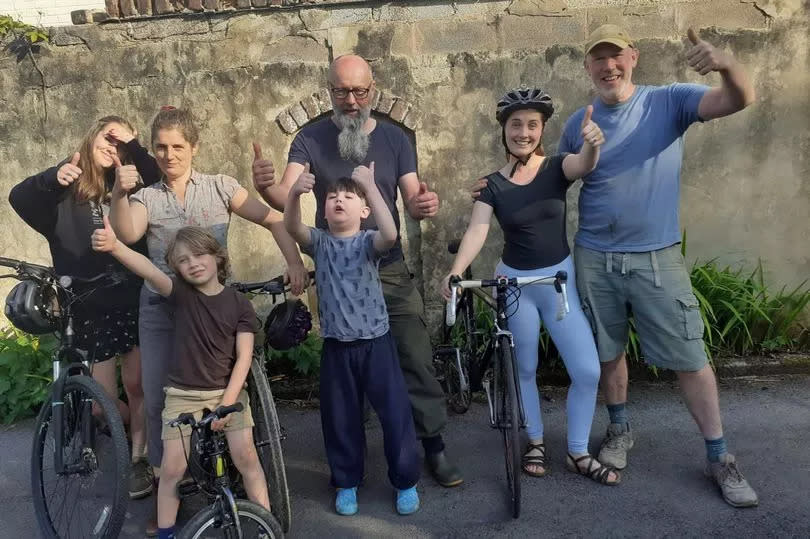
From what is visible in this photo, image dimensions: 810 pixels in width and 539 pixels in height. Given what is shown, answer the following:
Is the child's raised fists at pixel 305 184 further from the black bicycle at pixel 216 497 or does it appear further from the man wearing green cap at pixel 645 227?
the man wearing green cap at pixel 645 227

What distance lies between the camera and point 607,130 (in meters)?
3.41

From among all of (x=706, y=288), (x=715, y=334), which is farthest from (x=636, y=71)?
(x=715, y=334)

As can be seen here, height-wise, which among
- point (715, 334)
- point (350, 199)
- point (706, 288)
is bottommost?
point (715, 334)

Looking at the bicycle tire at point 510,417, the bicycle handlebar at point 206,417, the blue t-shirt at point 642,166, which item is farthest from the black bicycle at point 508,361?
the bicycle handlebar at point 206,417

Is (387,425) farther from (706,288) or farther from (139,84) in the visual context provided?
(139,84)

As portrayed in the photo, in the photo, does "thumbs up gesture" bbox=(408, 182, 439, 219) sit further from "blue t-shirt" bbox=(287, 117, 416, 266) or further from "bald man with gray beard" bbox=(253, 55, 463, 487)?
"blue t-shirt" bbox=(287, 117, 416, 266)

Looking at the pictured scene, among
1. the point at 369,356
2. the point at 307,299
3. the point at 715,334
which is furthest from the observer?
the point at 307,299

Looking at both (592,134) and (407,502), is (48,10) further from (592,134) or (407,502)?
(407,502)

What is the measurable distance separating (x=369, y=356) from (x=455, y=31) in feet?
9.28

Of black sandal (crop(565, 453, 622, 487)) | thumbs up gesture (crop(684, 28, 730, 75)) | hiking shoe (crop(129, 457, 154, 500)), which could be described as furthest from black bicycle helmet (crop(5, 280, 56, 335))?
thumbs up gesture (crop(684, 28, 730, 75))

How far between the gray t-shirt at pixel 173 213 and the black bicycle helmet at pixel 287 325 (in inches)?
17.3

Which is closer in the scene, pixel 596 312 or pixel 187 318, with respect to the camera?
pixel 187 318

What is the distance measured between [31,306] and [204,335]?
2.94 feet

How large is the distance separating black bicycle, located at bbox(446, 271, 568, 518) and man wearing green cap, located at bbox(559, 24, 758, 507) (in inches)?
14.3
